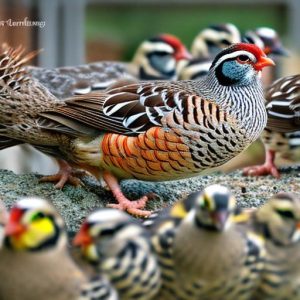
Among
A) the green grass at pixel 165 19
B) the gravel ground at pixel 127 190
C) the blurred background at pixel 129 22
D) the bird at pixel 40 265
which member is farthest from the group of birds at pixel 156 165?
the green grass at pixel 165 19

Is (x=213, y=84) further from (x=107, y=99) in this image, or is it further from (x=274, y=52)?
(x=274, y=52)

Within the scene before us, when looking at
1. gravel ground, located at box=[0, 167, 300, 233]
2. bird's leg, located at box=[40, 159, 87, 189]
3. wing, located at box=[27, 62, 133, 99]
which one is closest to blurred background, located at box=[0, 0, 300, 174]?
wing, located at box=[27, 62, 133, 99]

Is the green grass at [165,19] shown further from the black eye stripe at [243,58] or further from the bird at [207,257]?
the bird at [207,257]

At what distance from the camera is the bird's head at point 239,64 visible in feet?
21.2

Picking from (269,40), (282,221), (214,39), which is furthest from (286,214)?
(214,39)

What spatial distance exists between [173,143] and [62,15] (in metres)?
8.24

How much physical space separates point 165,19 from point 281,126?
7.80 meters

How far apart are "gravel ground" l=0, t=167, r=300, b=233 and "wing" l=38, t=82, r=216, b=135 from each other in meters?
0.43

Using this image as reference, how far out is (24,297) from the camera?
4.18 meters

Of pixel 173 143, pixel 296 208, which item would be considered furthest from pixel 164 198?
pixel 296 208

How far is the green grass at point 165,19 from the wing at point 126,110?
27.1 feet

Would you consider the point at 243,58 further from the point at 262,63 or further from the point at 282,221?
the point at 282,221

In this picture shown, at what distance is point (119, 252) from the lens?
4246mm

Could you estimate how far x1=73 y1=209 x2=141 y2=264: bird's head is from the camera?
4180mm
